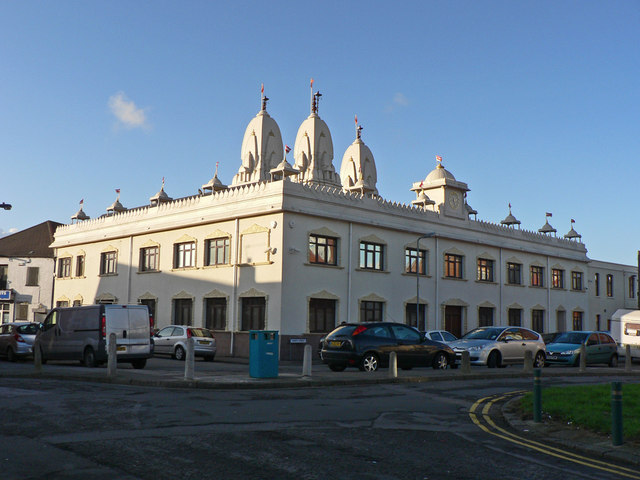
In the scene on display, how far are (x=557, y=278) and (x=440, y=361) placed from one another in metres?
29.2

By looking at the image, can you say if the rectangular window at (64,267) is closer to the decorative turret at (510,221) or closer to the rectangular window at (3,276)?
the rectangular window at (3,276)

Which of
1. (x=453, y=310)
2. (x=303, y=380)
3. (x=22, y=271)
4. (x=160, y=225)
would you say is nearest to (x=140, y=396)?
(x=303, y=380)

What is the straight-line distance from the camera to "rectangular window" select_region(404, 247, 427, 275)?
37.2 meters

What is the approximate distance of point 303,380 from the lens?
55.2 feet

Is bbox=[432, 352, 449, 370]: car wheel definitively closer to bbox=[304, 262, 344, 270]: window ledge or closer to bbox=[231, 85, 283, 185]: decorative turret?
bbox=[304, 262, 344, 270]: window ledge

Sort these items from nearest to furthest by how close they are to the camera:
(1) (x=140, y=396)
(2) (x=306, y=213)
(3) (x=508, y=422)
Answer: (3) (x=508, y=422) → (1) (x=140, y=396) → (2) (x=306, y=213)

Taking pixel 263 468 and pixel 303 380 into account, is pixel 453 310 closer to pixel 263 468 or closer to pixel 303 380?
pixel 303 380

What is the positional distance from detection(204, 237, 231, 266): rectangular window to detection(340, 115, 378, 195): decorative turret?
2806 centimetres

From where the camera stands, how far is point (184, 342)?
29.2 metres

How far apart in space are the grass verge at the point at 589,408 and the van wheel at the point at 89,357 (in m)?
15.0

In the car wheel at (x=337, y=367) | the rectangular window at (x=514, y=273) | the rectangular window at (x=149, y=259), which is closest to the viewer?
the car wheel at (x=337, y=367)

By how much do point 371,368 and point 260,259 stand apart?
12.7 meters

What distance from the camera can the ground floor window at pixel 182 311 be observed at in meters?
36.5

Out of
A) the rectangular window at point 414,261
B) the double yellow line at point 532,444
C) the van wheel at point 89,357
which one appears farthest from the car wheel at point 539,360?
the van wheel at point 89,357
